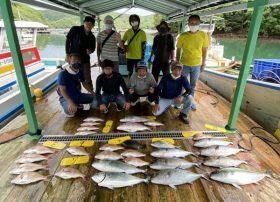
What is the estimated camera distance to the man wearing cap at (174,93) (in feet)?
13.0

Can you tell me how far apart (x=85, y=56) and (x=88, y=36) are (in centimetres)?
45

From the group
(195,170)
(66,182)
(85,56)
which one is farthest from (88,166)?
(85,56)

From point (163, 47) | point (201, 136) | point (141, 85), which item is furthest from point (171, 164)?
point (163, 47)

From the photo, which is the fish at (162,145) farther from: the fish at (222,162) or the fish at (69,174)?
the fish at (69,174)

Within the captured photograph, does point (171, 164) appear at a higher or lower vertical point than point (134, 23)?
lower

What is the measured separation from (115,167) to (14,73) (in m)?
5.30

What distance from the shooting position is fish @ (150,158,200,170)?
259cm

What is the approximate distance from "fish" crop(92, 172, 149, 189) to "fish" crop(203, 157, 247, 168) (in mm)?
862

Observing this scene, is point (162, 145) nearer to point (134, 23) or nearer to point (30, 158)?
point (30, 158)

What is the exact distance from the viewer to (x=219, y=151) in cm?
292

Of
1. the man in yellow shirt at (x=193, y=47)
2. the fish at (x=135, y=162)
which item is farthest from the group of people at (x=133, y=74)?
the fish at (x=135, y=162)

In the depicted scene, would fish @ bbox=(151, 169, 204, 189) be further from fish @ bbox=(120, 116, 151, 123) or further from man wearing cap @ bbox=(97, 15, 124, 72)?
man wearing cap @ bbox=(97, 15, 124, 72)

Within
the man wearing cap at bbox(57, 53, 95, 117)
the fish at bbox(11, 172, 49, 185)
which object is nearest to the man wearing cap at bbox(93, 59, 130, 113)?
the man wearing cap at bbox(57, 53, 95, 117)

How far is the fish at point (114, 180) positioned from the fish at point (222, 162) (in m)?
0.86
